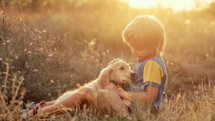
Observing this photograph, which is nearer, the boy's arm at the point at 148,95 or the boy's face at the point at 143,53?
the boy's arm at the point at 148,95

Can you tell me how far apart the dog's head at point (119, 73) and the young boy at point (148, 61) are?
0.10 m

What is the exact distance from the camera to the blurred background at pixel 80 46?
6.07 metres

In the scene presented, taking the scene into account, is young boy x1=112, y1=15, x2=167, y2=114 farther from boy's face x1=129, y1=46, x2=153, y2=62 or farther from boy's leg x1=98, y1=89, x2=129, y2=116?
boy's leg x1=98, y1=89, x2=129, y2=116

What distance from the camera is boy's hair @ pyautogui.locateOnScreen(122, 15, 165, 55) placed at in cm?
409

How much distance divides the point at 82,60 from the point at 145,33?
3.90 meters

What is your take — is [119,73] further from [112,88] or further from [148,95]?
[148,95]

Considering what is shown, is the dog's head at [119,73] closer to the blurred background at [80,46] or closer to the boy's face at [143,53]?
the boy's face at [143,53]

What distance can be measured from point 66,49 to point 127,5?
687 centimetres

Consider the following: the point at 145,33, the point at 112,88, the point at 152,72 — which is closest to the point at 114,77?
the point at 112,88

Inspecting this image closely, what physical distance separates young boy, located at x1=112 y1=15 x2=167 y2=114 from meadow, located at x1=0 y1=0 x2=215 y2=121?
0.81 ft

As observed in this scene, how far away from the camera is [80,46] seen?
9062 mm

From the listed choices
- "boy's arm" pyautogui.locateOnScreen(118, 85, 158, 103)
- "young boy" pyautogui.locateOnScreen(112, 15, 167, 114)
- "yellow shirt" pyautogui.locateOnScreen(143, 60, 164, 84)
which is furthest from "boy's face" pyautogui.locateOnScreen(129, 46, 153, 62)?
"boy's arm" pyautogui.locateOnScreen(118, 85, 158, 103)

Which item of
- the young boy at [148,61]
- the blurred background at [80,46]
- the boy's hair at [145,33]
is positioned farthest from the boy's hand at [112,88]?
the blurred background at [80,46]

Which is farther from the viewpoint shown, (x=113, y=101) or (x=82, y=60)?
(x=82, y=60)
